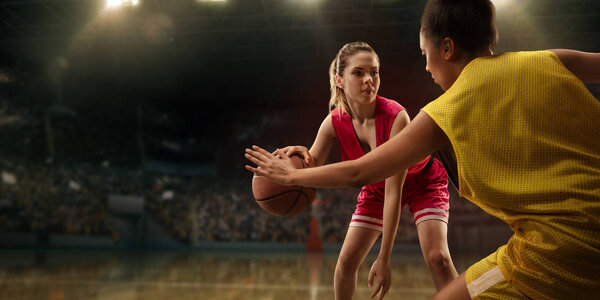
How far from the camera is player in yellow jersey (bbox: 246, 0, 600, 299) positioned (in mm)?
894

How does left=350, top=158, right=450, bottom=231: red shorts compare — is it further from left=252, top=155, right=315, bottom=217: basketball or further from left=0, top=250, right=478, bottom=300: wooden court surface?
left=0, top=250, right=478, bottom=300: wooden court surface

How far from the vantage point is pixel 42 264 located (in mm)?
7324

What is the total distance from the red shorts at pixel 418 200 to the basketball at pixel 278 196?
34 cm

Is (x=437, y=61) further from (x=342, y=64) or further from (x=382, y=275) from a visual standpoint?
(x=342, y=64)

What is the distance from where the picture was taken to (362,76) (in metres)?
2.18

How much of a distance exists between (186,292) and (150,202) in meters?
8.35

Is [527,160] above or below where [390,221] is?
above

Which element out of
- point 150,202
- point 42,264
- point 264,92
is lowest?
point 42,264

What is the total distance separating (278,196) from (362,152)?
22.2 inches

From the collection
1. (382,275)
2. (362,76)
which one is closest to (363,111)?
(362,76)

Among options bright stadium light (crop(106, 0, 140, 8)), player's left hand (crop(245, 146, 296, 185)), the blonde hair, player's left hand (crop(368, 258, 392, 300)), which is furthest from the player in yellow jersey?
bright stadium light (crop(106, 0, 140, 8))

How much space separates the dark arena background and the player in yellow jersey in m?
5.65

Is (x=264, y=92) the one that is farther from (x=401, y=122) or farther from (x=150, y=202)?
(x=401, y=122)

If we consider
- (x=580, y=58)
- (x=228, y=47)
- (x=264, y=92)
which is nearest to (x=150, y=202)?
(x=264, y=92)
